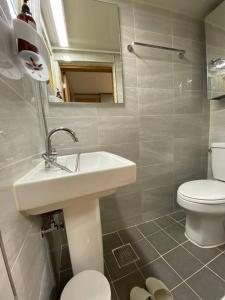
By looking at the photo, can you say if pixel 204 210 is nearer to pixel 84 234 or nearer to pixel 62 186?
pixel 84 234

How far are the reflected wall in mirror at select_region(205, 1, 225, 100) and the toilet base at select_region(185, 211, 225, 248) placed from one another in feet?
3.57

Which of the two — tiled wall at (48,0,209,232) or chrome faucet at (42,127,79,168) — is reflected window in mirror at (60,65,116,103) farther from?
chrome faucet at (42,127,79,168)

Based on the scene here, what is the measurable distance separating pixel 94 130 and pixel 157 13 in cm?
118

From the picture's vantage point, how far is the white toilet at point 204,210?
3.29ft

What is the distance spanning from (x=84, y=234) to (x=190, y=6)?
1984 mm

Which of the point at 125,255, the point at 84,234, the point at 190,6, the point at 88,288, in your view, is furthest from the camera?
the point at 190,6

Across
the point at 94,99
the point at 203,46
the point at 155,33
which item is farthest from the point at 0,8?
the point at 203,46

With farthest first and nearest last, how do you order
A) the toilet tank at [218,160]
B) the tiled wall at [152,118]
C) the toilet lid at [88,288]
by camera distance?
the toilet tank at [218,160] → the tiled wall at [152,118] → the toilet lid at [88,288]

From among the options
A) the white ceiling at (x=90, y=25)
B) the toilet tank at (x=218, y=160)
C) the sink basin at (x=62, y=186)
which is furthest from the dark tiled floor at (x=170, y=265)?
the white ceiling at (x=90, y=25)

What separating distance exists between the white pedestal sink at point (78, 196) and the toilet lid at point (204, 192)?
65 cm

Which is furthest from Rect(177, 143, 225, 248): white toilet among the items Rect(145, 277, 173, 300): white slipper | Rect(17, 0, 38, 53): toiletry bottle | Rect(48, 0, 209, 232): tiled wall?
Rect(17, 0, 38, 53): toiletry bottle

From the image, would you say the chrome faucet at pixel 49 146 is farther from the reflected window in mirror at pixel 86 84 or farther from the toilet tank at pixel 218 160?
the toilet tank at pixel 218 160

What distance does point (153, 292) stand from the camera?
793 millimetres

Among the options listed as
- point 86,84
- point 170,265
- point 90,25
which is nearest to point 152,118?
point 86,84
